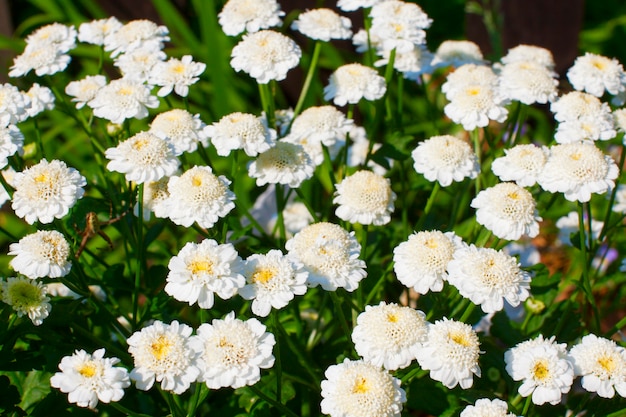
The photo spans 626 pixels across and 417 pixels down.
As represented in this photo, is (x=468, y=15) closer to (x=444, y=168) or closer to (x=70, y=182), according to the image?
(x=444, y=168)

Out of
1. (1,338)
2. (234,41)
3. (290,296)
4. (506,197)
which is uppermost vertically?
(1,338)

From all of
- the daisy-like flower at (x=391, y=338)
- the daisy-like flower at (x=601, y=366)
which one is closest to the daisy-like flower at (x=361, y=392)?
the daisy-like flower at (x=391, y=338)

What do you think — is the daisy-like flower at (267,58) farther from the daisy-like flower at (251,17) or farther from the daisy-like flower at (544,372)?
the daisy-like flower at (544,372)

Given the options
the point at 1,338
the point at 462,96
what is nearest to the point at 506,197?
the point at 462,96

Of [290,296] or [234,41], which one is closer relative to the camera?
[290,296]

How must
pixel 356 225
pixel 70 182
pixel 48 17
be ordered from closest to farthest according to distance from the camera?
pixel 70 182, pixel 356 225, pixel 48 17

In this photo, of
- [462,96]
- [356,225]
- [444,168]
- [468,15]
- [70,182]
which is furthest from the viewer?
[468,15]

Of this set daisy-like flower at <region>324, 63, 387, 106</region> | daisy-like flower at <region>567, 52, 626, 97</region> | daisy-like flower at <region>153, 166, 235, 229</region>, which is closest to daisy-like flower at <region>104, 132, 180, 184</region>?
daisy-like flower at <region>153, 166, 235, 229</region>
